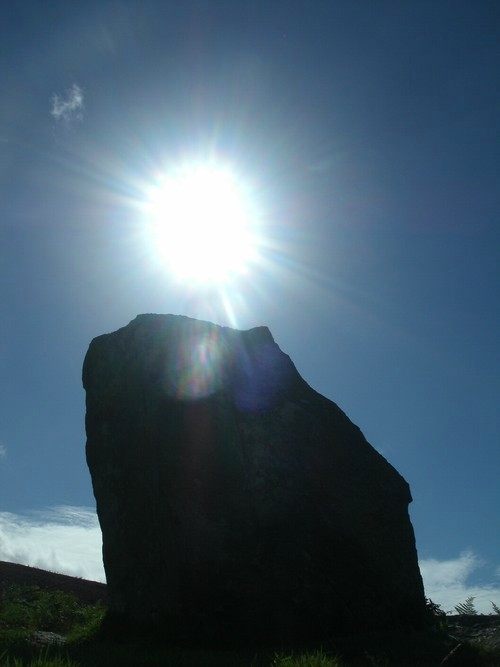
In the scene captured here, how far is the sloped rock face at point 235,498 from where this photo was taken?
29.6 ft

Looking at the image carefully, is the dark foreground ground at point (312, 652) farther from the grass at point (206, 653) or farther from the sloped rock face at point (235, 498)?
the sloped rock face at point (235, 498)

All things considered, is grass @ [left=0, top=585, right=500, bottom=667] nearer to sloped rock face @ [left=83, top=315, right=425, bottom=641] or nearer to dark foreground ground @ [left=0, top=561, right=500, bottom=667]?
dark foreground ground @ [left=0, top=561, right=500, bottom=667]

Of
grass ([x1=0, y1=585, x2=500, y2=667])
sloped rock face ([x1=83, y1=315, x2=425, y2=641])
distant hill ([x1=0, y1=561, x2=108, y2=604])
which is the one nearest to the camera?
grass ([x1=0, y1=585, x2=500, y2=667])

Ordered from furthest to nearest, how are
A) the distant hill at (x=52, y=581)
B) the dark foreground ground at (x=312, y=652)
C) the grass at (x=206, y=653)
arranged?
the distant hill at (x=52, y=581) < the dark foreground ground at (x=312, y=652) < the grass at (x=206, y=653)

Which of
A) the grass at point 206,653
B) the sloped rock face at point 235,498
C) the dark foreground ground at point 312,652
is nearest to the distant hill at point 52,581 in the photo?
the grass at point 206,653

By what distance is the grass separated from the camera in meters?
6.60

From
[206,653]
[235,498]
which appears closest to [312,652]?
[206,653]

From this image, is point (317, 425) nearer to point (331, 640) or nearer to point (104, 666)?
point (331, 640)

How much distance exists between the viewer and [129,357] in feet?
38.3

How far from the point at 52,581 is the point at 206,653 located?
955cm

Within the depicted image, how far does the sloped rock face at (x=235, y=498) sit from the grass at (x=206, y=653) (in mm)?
673

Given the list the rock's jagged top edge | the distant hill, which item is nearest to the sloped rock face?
the rock's jagged top edge

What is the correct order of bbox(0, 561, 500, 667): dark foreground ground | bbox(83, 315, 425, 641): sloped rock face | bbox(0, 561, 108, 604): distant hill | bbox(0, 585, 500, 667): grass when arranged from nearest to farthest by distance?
bbox(0, 585, 500, 667): grass < bbox(0, 561, 500, 667): dark foreground ground < bbox(83, 315, 425, 641): sloped rock face < bbox(0, 561, 108, 604): distant hill

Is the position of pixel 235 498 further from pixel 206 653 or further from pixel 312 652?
pixel 312 652
